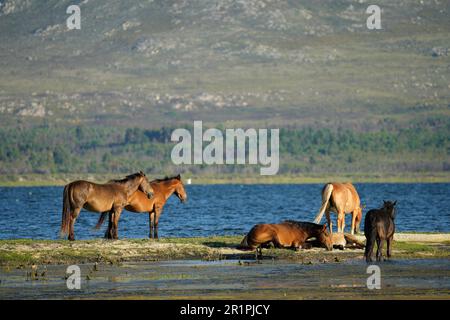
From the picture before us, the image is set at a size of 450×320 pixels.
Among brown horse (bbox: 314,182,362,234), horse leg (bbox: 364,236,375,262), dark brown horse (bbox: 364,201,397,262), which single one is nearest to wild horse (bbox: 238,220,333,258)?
dark brown horse (bbox: 364,201,397,262)

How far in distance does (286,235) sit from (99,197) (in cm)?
556

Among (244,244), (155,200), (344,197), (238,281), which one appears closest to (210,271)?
(238,281)

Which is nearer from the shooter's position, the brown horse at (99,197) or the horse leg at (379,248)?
the horse leg at (379,248)

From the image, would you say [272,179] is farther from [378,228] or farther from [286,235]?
[378,228]

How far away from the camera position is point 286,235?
31.0m

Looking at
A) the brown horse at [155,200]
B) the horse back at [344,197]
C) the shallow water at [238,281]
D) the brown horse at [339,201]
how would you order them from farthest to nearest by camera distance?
the horse back at [344,197], the brown horse at [339,201], the brown horse at [155,200], the shallow water at [238,281]

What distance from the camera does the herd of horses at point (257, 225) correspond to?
28.9m

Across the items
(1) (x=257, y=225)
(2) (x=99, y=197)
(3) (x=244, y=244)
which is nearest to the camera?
(1) (x=257, y=225)

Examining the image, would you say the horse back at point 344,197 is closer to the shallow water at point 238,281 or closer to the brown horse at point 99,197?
the shallow water at point 238,281

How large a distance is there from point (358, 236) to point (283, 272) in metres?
7.35

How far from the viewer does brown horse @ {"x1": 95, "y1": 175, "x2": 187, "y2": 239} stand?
33.8 m

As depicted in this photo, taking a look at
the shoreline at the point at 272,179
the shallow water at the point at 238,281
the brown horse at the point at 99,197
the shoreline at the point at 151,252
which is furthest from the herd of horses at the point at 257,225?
the shoreline at the point at 272,179

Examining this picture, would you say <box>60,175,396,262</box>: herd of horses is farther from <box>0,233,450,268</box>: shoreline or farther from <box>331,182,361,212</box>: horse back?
<box>0,233,450,268</box>: shoreline
